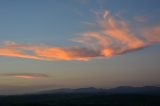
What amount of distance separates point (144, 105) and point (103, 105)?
22.7 metres

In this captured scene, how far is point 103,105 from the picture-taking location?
172 metres

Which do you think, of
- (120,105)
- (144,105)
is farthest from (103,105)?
(144,105)

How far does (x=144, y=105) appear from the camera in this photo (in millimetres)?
169500

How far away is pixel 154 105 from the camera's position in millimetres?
169250

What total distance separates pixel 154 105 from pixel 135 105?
35.0 feet

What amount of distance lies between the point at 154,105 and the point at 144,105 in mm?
5494

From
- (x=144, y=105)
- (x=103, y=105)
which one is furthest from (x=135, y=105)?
(x=103, y=105)

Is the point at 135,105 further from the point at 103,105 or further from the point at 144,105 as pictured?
the point at 103,105

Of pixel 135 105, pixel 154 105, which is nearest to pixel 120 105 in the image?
pixel 135 105

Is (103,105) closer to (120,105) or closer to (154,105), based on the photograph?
(120,105)

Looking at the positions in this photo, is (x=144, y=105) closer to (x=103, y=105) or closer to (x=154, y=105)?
(x=154, y=105)

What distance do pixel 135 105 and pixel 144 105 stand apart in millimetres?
5230

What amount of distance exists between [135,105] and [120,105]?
8.78 meters

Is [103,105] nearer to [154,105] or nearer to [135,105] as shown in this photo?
[135,105]
